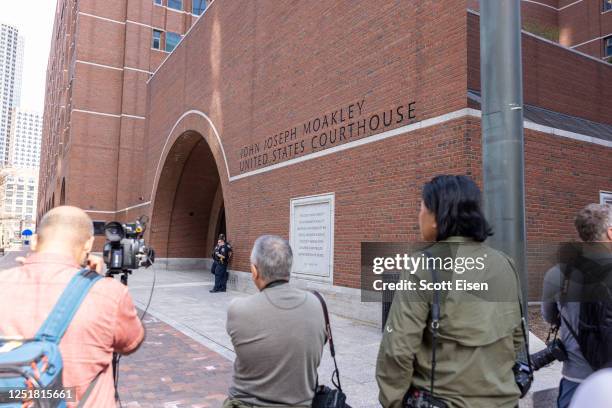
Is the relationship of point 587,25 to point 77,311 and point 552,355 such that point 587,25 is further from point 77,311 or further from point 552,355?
point 77,311

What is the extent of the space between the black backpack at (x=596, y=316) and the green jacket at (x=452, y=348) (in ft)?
2.56

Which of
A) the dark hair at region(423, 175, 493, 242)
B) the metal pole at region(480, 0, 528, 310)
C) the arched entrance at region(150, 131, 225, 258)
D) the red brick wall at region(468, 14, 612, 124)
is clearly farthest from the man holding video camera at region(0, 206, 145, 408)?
the arched entrance at region(150, 131, 225, 258)

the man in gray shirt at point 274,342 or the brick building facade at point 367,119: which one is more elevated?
the brick building facade at point 367,119

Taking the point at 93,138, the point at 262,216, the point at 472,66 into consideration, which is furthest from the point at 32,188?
the point at 472,66

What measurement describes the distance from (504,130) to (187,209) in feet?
71.5

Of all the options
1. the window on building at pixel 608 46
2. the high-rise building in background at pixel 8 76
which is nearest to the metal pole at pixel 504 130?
the window on building at pixel 608 46

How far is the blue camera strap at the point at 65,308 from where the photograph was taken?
5.68ft

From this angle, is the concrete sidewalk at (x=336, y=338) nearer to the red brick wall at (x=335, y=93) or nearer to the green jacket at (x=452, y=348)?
the red brick wall at (x=335, y=93)

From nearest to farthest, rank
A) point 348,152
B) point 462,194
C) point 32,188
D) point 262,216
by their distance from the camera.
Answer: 1. point 462,194
2. point 348,152
3. point 262,216
4. point 32,188

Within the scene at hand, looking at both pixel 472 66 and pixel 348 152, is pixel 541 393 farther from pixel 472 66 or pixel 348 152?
pixel 348 152

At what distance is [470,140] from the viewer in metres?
7.53

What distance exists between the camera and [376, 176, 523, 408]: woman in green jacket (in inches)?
73.8

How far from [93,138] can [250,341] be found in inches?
1358

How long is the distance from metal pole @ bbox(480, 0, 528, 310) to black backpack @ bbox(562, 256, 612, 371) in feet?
5.51
